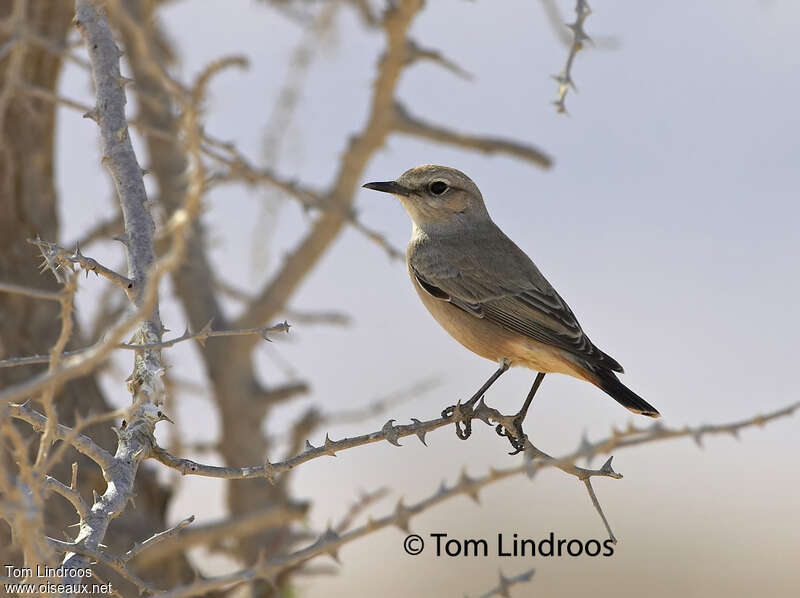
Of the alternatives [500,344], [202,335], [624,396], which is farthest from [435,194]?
[202,335]

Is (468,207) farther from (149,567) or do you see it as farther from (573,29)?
(149,567)

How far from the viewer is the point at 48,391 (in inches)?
77.4

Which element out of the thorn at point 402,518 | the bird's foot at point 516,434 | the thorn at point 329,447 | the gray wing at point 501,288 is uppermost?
the gray wing at point 501,288

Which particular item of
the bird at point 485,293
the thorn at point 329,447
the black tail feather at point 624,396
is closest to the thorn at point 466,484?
the thorn at point 329,447

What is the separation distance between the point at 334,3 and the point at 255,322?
2045 mm

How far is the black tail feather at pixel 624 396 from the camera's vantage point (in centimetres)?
416

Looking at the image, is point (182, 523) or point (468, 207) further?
point (468, 207)

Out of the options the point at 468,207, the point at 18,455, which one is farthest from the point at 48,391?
the point at 468,207

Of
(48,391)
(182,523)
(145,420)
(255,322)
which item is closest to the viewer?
(48,391)

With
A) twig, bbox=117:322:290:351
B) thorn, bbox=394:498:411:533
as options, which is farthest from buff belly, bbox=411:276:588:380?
thorn, bbox=394:498:411:533

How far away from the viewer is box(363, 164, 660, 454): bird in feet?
14.6

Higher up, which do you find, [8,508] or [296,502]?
[296,502]

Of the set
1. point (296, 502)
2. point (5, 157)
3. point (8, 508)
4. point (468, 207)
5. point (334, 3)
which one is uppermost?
point (334, 3)

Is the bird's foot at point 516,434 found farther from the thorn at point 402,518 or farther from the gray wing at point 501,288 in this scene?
the thorn at point 402,518
